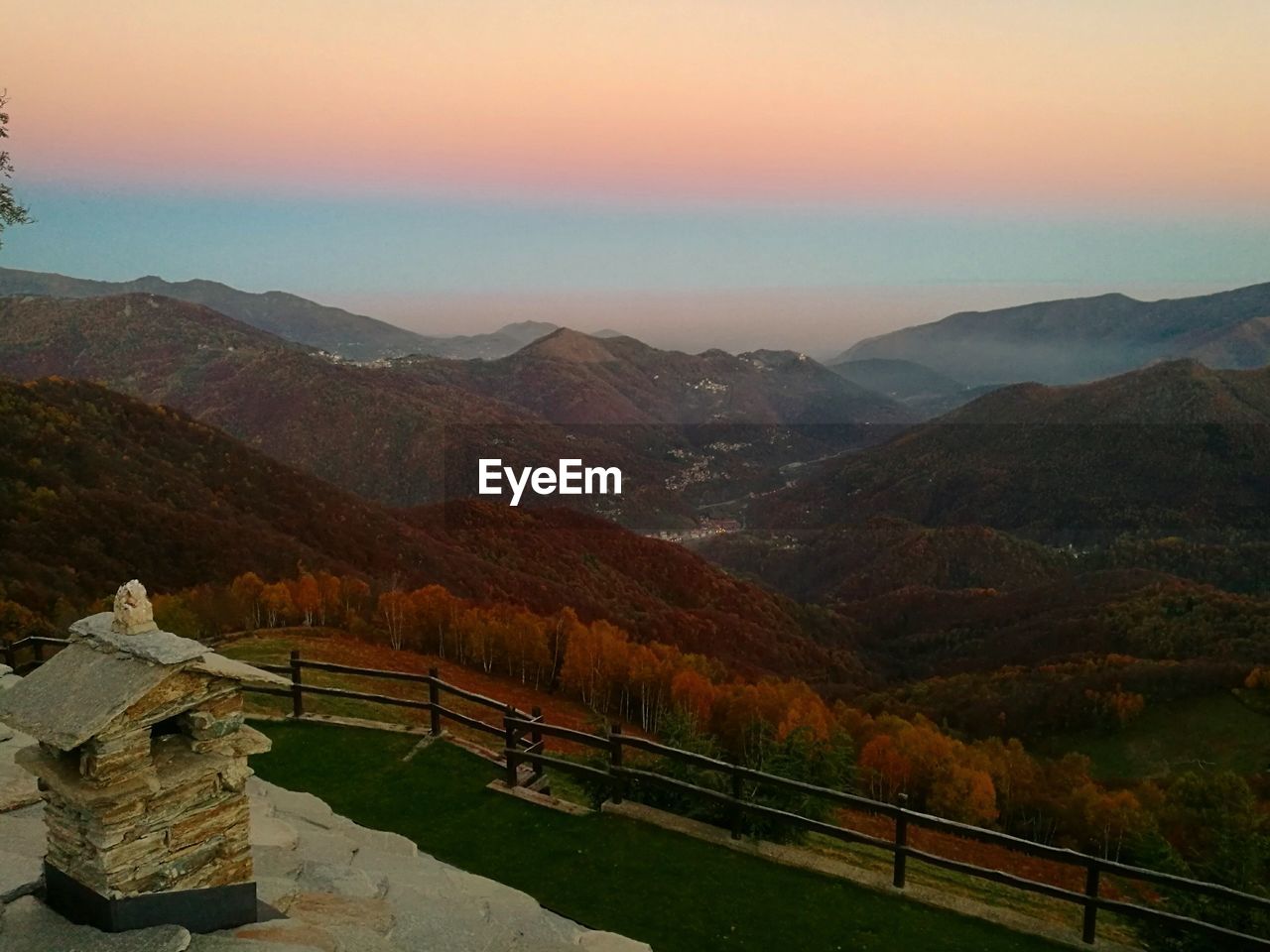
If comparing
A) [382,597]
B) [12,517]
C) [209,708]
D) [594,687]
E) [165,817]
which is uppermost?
[209,708]

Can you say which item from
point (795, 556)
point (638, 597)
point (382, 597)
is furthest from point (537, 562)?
point (795, 556)

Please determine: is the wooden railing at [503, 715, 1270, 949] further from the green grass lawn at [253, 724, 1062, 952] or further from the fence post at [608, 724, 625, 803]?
the green grass lawn at [253, 724, 1062, 952]

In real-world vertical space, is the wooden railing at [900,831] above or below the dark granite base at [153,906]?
below

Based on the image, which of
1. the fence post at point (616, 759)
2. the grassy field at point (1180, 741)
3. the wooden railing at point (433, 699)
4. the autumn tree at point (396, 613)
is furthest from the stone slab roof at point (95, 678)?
the grassy field at point (1180, 741)

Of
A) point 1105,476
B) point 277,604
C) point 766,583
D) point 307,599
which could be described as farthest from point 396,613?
point 1105,476

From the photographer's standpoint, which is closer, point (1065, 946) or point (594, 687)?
point (1065, 946)

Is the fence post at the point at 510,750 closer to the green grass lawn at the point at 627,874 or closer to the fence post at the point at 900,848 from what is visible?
the green grass lawn at the point at 627,874

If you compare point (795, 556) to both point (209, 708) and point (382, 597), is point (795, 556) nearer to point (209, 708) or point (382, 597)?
point (382, 597)
